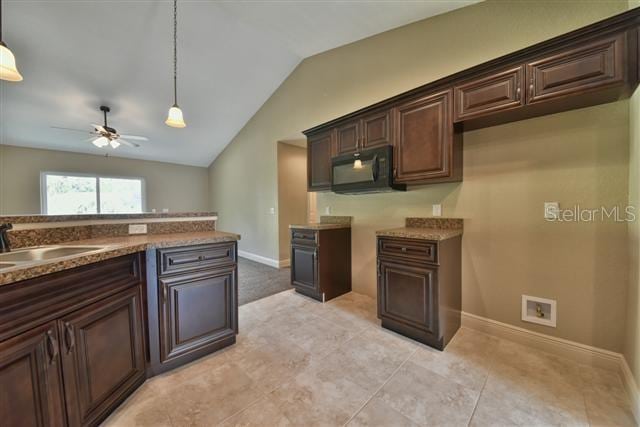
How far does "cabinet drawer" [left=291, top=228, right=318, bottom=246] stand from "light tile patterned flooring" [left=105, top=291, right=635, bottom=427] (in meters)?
1.07

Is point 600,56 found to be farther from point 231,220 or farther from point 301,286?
point 231,220

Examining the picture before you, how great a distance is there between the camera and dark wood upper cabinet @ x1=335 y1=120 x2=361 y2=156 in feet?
8.77

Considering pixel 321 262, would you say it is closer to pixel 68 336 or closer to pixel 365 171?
pixel 365 171

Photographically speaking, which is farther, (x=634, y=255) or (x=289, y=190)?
(x=289, y=190)

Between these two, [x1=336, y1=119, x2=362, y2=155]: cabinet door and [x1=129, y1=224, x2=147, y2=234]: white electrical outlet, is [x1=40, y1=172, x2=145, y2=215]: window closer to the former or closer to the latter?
[x1=129, y1=224, x2=147, y2=234]: white electrical outlet

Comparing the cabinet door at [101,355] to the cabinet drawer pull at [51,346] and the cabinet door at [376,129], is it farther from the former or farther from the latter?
the cabinet door at [376,129]

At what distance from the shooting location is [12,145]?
179 inches

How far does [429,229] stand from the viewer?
7.71 feet

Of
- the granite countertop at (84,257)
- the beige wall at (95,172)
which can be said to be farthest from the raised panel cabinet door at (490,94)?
the beige wall at (95,172)

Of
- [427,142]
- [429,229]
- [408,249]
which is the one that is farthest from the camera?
[429,229]

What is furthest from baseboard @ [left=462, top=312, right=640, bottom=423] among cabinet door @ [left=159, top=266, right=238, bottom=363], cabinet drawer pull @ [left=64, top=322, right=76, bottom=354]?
cabinet drawer pull @ [left=64, top=322, right=76, bottom=354]

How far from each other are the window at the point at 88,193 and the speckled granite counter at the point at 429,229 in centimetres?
618

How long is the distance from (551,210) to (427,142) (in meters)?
1.07

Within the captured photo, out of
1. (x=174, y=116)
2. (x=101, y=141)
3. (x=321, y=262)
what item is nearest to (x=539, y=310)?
(x=321, y=262)
